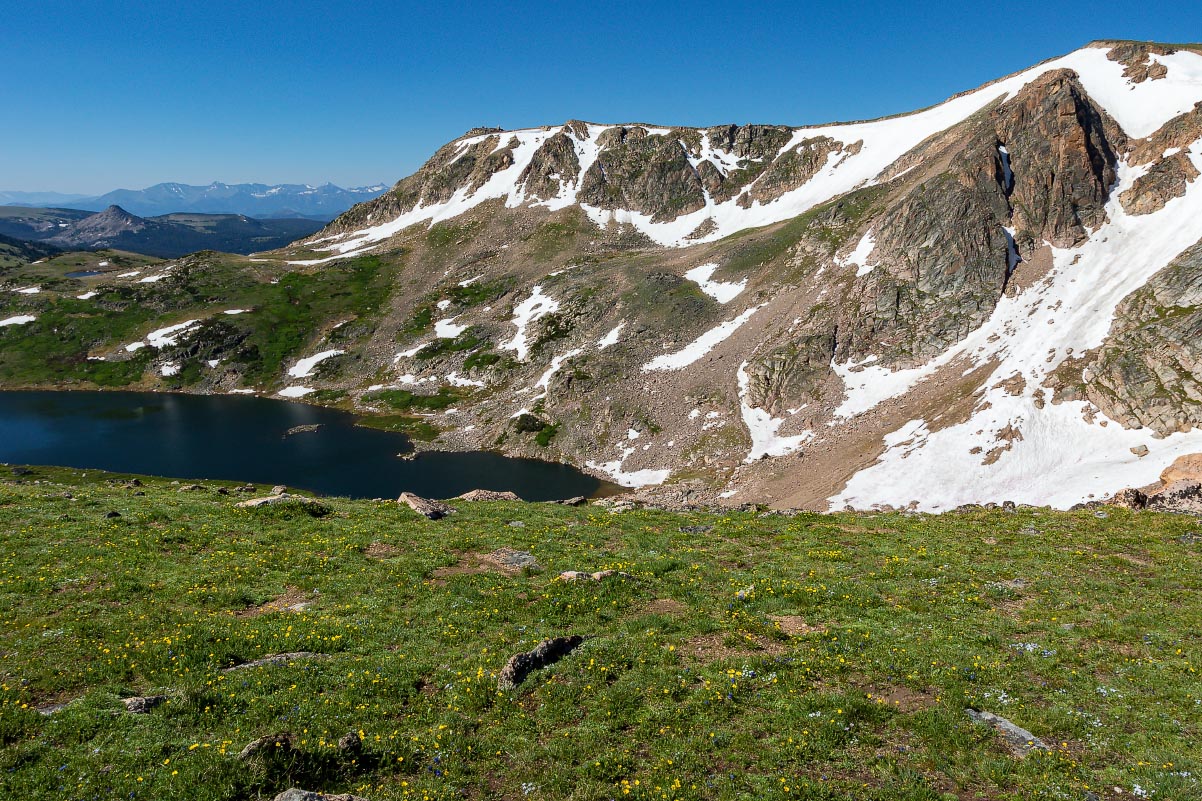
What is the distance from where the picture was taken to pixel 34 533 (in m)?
23.8

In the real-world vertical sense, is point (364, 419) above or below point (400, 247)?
below

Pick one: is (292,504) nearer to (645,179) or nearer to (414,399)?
(414,399)

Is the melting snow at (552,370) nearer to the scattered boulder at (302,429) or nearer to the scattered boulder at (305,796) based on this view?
the scattered boulder at (302,429)

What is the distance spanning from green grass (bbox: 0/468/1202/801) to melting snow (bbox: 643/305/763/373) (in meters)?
82.1

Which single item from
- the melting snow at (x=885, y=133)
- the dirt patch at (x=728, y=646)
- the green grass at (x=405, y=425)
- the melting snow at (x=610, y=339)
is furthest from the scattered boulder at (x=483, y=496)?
the melting snow at (x=885, y=133)

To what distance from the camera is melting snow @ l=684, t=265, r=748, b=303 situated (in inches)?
4688

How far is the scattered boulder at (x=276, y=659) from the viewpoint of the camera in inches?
584

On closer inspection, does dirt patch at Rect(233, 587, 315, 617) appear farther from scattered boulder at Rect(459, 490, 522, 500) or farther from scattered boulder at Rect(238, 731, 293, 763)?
scattered boulder at Rect(459, 490, 522, 500)

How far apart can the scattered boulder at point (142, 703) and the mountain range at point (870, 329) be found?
6005 centimetres

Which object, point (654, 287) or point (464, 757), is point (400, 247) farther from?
point (464, 757)

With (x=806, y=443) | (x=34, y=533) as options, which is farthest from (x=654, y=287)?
(x=34, y=533)

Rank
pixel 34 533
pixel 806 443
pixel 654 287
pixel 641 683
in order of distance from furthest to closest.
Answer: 1. pixel 654 287
2. pixel 806 443
3. pixel 34 533
4. pixel 641 683

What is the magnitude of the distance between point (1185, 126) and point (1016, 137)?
21146 millimetres

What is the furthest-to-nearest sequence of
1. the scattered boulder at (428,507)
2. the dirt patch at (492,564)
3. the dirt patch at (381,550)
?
the scattered boulder at (428,507) → the dirt patch at (381,550) → the dirt patch at (492,564)
